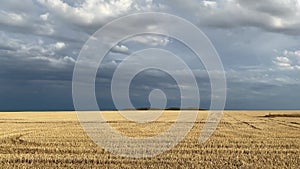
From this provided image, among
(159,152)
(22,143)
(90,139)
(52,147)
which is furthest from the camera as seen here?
(90,139)

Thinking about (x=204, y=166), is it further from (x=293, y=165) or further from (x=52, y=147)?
(x=52, y=147)

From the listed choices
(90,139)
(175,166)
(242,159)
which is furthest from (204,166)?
(90,139)

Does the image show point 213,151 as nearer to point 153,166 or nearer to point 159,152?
point 159,152

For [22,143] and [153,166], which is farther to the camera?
[22,143]

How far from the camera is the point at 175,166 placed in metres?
14.2

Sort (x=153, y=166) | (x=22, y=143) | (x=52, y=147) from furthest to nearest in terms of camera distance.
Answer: (x=22, y=143)
(x=52, y=147)
(x=153, y=166)

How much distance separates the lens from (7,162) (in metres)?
14.9

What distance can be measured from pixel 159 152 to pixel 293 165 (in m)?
5.53

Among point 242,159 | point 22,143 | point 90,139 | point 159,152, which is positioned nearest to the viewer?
point 242,159

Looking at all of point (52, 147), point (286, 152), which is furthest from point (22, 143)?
point (286, 152)

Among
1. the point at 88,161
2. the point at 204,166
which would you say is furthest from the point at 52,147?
the point at 204,166

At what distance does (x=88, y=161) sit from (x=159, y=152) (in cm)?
351

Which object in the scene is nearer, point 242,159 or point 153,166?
point 153,166

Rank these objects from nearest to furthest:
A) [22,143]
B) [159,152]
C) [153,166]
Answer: [153,166]
[159,152]
[22,143]
